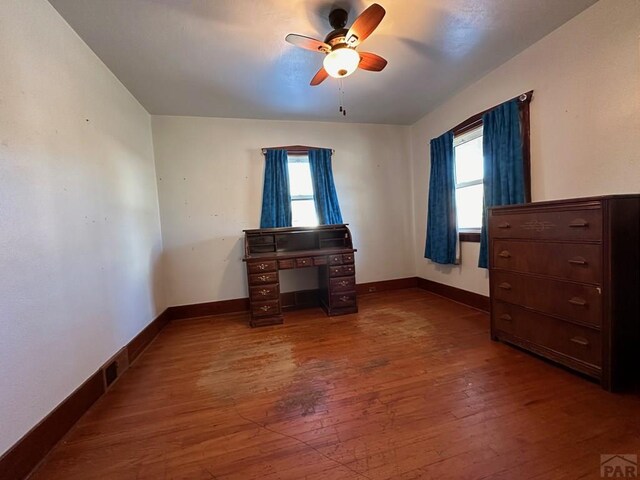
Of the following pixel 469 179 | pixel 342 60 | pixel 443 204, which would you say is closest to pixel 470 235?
pixel 443 204

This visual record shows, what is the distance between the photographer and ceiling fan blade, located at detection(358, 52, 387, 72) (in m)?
1.96

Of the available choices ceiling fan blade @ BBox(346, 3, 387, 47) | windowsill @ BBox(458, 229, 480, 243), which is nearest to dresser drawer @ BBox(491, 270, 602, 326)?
windowsill @ BBox(458, 229, 480, 243)

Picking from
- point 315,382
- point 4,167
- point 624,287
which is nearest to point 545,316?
point 624,287

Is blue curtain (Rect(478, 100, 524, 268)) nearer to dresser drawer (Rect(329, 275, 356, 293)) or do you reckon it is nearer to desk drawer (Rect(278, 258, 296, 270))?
dresser drawer (Rect(329, 275, 356, 293))

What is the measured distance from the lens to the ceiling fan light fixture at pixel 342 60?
1.84 m

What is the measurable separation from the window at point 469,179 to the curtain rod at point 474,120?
6cm

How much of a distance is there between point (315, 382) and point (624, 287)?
1.97 m

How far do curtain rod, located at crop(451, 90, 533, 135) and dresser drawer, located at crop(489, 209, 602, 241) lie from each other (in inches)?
44.0

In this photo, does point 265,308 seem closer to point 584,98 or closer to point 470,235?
point 470,235

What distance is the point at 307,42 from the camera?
179 cm

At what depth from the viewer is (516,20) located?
195 cm

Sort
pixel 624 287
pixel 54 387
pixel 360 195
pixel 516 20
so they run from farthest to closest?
pixel 360 195
pixel 516 20
pixel 624 287
pixel 54 387

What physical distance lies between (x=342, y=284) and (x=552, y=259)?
195 centimetres

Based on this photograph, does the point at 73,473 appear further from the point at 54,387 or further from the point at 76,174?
the point at 76,174
